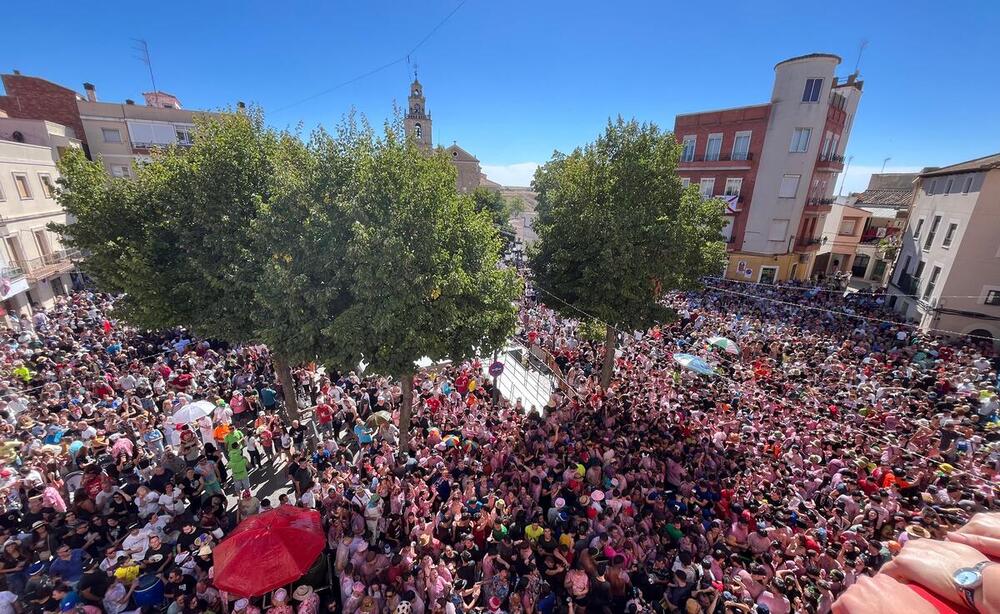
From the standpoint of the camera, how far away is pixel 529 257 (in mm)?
14789

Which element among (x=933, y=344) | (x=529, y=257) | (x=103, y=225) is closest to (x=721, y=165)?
(x=933, y=344)

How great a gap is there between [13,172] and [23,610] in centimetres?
2574

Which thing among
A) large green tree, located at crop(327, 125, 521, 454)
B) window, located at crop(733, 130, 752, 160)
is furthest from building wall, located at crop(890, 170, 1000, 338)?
large green tree, located at crop(327, 125, 521, 454)

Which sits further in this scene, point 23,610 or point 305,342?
point 305,342

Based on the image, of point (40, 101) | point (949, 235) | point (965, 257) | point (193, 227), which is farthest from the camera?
point (40, 101)

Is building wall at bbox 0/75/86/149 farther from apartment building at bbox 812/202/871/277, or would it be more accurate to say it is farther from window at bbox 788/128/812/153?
apartment building at bbox 812/202/871/277

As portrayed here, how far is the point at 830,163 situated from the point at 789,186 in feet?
12.1

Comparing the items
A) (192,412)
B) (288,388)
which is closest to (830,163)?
(288,388)

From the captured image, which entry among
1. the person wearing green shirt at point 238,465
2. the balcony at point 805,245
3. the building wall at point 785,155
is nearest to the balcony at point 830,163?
the building wall at point 785,155

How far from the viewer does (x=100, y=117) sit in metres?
30.9

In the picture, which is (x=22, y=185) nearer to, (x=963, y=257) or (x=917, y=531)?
(x=917, y=531)

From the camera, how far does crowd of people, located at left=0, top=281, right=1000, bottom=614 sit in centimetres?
672

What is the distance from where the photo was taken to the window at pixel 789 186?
2866 centimetres

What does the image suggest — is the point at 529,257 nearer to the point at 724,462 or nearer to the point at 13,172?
the point at 724,462
